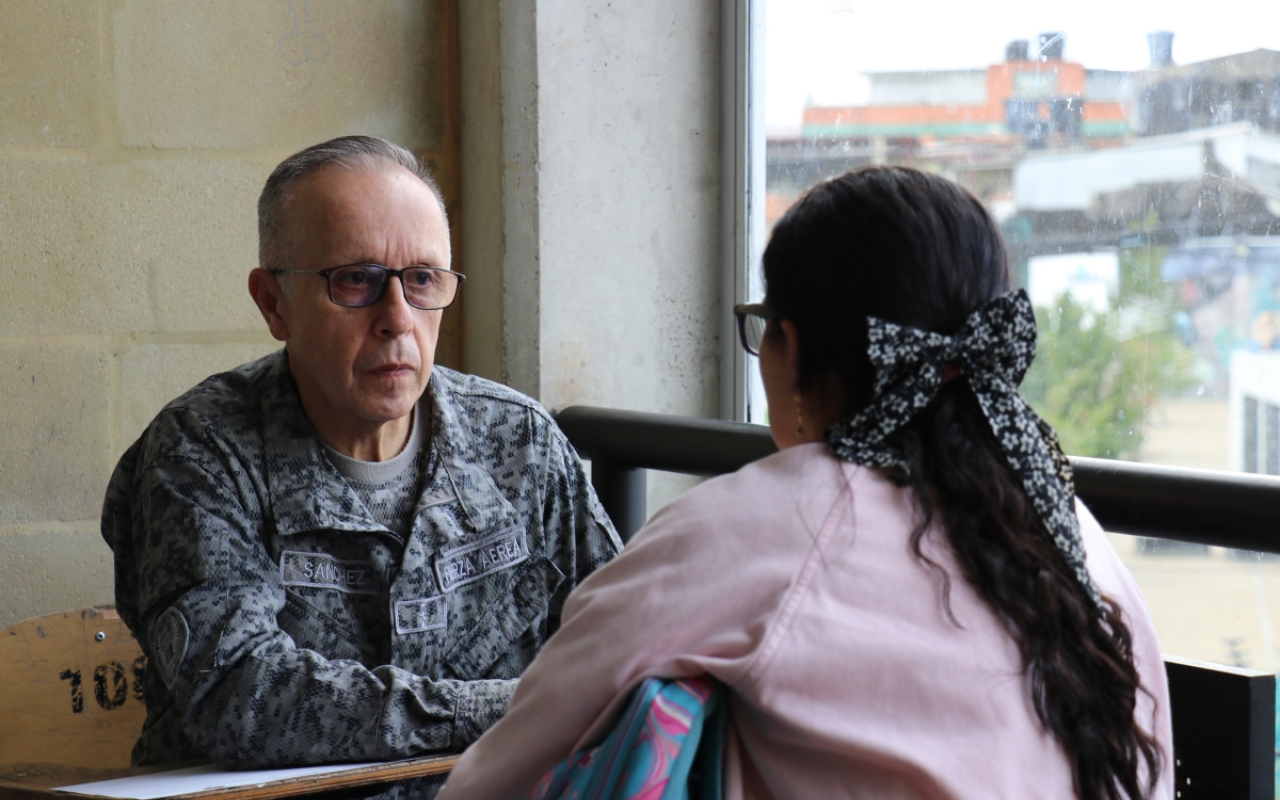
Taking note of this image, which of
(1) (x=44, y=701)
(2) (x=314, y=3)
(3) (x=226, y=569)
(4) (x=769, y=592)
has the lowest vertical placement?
(1) (x=44, y=701)

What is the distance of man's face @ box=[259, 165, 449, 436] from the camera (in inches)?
68.9

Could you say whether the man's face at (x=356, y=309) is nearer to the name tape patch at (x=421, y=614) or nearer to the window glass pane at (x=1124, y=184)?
Result: the name tape patch at (x=421, y=614)

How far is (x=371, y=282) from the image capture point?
69.6 inches

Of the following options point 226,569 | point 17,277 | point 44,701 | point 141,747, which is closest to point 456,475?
point 226,569

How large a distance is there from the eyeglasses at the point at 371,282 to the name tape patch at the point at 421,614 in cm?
42

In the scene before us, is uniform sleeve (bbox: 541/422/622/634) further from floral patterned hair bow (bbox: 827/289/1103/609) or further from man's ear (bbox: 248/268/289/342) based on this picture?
floral patterned hair bow (bbox: 827/289/1103/609)

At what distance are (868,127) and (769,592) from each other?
1.77 m

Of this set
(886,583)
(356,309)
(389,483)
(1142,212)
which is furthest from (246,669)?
(1142,212)

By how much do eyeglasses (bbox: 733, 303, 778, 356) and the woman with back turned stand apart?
0.7 inches

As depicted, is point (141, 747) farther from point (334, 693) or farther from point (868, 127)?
point (868, 127)

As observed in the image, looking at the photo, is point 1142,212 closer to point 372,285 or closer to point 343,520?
point 372,285

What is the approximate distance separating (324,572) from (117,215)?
49.1 inches

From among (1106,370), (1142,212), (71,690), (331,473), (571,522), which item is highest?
(1142,212)

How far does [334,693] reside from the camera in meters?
1.53
